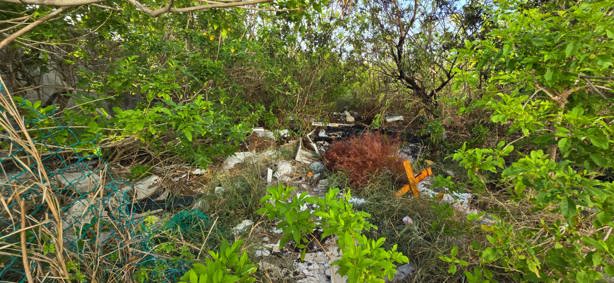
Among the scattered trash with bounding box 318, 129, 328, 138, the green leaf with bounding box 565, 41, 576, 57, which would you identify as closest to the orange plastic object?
the scattered trash with bounding box 318, 129, 328, 138

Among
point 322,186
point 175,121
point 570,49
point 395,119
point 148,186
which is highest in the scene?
point 570,49

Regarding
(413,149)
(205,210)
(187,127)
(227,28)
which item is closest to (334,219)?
(187,127)

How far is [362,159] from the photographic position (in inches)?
124

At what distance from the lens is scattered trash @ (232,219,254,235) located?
2.23 m

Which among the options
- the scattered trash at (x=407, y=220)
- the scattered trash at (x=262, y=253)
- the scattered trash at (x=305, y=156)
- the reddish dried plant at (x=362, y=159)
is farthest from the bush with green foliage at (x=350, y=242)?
the scattered trash at (x=305, y=156)

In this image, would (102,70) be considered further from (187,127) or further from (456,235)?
(456,235)

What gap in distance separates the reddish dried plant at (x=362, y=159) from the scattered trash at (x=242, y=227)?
1.20m

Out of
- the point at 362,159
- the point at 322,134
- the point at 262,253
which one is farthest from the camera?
the point at 322,134

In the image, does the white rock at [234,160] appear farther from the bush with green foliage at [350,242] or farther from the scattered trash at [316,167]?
the bush with green foliage at [350,242]

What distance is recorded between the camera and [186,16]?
10.9 ft

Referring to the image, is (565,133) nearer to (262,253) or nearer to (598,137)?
(598,137)

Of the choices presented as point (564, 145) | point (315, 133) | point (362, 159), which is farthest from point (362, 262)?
point (315, 133)

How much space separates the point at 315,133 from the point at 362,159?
5.31ft

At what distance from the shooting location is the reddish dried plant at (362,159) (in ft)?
10.0
